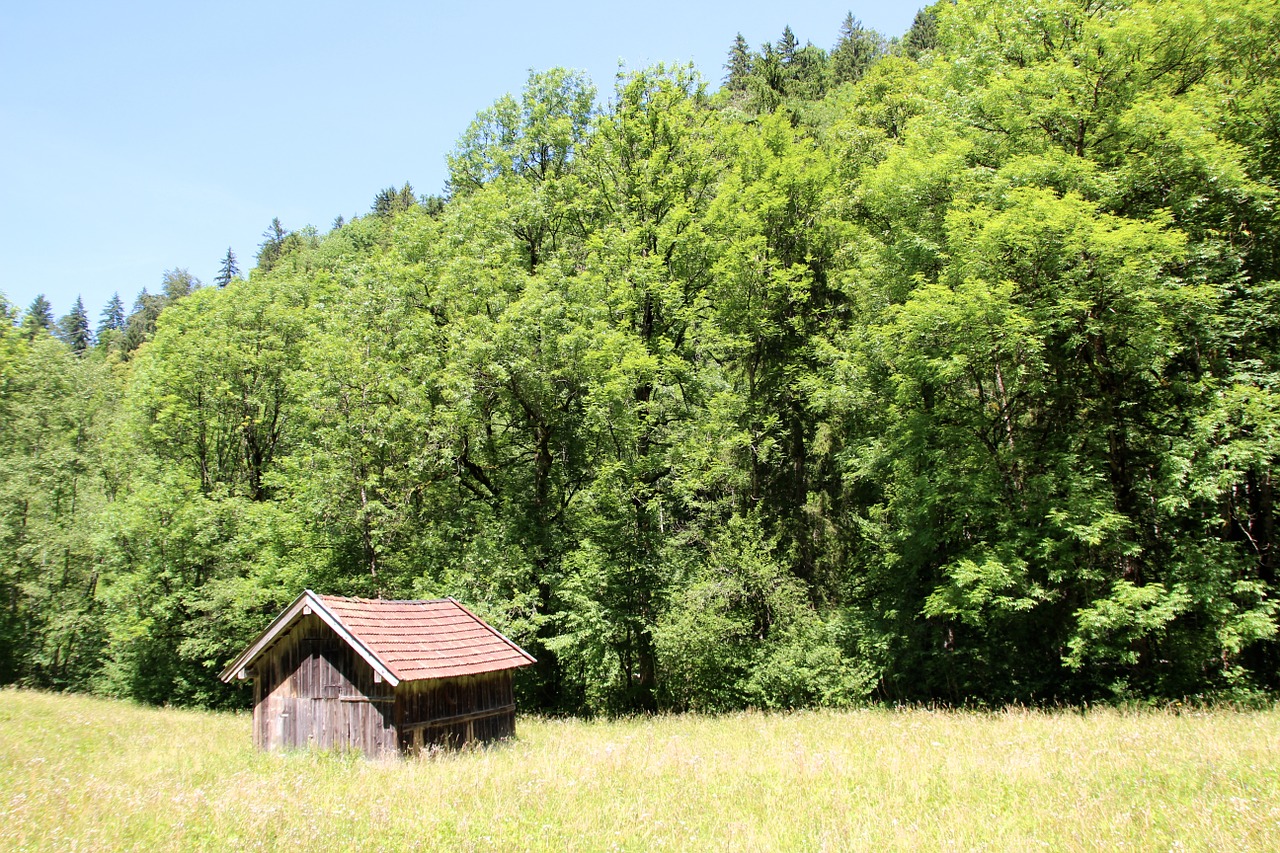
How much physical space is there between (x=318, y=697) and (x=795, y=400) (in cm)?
1781

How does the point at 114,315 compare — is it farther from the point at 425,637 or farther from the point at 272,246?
the point at 425,637

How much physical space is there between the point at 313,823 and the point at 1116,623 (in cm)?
1643

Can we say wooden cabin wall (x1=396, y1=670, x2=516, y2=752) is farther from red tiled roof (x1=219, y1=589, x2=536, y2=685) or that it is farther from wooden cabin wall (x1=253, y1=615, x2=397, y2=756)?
red tiled roof (x1=219, y1=589, x2=536, y2=685)

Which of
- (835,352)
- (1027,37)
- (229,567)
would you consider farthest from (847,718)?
(229,567)

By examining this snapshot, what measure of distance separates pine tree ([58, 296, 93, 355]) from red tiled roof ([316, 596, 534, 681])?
99.3m

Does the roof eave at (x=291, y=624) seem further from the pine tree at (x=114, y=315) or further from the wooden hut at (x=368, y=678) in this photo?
the pine tree at (x=114, y=315)

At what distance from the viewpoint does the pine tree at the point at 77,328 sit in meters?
95.1

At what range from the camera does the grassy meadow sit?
8.26 metres

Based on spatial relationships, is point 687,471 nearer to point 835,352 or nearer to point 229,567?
Result: point 835,352

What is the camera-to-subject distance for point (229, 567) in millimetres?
29312

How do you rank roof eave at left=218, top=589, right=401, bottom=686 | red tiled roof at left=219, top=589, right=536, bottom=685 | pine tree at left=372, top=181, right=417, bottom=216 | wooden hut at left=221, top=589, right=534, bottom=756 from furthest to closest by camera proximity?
pine tree at left=372, top=181, right=417, bottom=216 → wooden hut at left=221, top=589, right=534, bottom=756 → red tiled roof at left=219, top=589, right=536, bottom=685 → roof eave at left=218, top=589, right=401, bottom=686

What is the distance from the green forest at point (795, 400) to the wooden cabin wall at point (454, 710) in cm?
413

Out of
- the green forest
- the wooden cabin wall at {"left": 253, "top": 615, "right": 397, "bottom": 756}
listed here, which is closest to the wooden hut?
the wooden cabin wall at {"left": 253, "top": 615, "right": 397, "bottom": 756}

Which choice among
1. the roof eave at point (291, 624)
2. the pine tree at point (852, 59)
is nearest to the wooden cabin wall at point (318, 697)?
the roof eave at point (291, 624)
